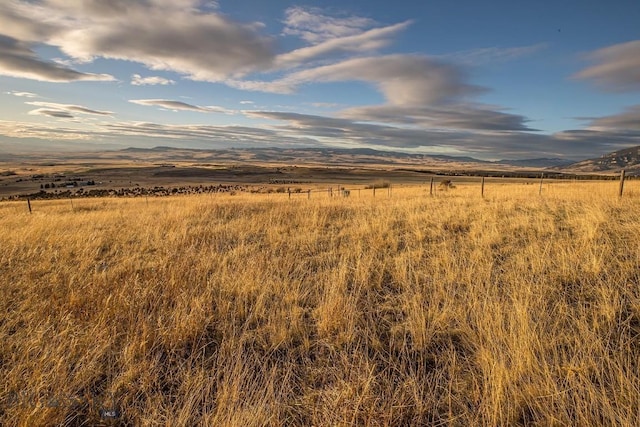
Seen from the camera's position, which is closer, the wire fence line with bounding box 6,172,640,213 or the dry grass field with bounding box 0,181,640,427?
the dry grass field with bounding box 0,181,640,427

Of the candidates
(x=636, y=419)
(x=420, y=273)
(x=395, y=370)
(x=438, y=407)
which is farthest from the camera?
(x=420, y=273)

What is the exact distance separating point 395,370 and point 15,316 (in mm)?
4482

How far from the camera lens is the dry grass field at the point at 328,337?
2555 millimetres

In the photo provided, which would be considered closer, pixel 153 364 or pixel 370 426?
pixel 370 426

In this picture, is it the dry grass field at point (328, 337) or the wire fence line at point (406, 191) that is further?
the wire fence line at point (406, 191)

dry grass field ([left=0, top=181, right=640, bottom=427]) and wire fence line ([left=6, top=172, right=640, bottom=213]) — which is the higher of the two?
dry grass field ([left=0, top=181, right=640, bottom=427])

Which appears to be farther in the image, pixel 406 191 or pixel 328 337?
pixel 406 191

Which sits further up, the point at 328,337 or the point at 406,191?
the point at 328,337

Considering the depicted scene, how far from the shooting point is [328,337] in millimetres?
3592

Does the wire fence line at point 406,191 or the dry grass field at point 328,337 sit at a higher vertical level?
the dry grass field at point 328,337

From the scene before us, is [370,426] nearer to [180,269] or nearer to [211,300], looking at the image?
[211,300]

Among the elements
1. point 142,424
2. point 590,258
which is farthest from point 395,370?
point 590,258

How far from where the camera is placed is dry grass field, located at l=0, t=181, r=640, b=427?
2.55 metres

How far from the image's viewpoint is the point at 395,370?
3055mm
